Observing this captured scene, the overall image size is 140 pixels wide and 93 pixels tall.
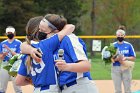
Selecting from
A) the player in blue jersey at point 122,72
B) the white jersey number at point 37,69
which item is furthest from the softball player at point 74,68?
the player in blue jersey at point 122,72

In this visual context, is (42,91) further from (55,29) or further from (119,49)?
(119,49)

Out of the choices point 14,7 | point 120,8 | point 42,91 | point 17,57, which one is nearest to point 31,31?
point 42,91

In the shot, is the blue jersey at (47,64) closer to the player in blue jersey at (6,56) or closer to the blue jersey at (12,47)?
the player in blue jersey at (6,56)

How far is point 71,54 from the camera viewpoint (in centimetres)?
507

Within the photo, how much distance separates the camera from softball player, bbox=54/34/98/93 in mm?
4980

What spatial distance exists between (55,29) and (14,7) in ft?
123

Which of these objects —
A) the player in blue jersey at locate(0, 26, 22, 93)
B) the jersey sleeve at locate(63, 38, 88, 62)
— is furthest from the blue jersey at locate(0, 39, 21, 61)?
the jersey sleeve at locate(63, 38, 88, 62)

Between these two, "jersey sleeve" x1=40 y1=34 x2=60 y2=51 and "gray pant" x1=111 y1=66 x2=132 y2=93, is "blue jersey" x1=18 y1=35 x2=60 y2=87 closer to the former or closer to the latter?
"jersey sleeve" x1=40 y1=34 x2=60 y2=51

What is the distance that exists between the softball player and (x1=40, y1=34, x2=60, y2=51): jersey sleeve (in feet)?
0.21

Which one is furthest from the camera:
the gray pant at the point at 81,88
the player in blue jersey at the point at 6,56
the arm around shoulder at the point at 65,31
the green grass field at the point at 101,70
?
the green grass field at the point at 101,70

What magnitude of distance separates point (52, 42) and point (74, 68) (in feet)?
1.22

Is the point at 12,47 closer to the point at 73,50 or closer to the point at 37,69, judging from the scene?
the point at 37,69

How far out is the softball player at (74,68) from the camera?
4980 mm

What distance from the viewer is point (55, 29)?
5145mm
